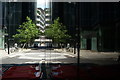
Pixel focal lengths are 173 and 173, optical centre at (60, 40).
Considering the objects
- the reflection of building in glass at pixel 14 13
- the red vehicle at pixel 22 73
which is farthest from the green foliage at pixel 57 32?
the red vehicle at pixel 22 73

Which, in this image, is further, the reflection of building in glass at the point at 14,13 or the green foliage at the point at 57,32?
the green foliage at the point at 57,32

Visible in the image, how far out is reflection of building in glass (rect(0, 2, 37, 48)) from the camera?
7.09 feet

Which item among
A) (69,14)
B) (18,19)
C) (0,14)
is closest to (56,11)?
(69,14)

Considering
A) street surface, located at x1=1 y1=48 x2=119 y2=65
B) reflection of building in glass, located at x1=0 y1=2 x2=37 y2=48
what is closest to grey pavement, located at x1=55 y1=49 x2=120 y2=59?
street surface, located at x1=1 y1=48 x2=119 y2=65

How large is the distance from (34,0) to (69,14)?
1.75 ft

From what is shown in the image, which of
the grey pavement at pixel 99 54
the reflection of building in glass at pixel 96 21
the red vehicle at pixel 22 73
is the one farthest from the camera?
the red vehicle at pixel 22 73

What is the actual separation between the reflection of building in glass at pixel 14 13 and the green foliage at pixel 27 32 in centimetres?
6

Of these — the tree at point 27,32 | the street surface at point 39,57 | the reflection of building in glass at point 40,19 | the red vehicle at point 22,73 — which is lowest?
the red vehicle at point 22,73

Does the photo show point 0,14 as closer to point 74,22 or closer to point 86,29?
point 74,22

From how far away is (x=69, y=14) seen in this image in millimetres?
2219

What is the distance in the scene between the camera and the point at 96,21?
2182mm

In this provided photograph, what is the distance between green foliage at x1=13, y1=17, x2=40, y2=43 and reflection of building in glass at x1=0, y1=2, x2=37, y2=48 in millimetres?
63

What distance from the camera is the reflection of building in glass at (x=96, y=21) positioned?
213 cm

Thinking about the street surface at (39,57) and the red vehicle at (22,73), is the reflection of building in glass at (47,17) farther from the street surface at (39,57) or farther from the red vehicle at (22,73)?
the red vehicle at (22,73)
